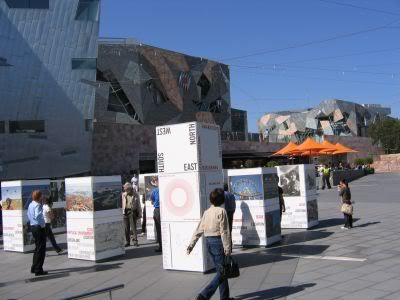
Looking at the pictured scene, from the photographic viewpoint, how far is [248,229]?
1262 cm

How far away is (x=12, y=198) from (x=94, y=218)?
411cm

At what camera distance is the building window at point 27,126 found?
3462 centimetres

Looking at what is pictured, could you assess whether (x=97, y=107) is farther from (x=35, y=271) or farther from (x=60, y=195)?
(x=35, y=271)

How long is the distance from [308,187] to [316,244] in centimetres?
354

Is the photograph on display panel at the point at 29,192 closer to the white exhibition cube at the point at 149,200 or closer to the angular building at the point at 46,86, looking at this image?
the white exhibition cube at the point at 149,200

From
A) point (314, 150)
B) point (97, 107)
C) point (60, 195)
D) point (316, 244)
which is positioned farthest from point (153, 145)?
point (316, 244)

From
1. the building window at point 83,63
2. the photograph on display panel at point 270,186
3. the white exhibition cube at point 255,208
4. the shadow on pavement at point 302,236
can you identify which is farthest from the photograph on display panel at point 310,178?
the building window at point 83,63

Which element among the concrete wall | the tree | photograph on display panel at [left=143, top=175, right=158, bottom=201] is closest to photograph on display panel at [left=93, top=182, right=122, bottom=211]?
photograph on display panel at [left=143, top=175, right=158, bottom=201]

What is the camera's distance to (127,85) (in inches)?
1818

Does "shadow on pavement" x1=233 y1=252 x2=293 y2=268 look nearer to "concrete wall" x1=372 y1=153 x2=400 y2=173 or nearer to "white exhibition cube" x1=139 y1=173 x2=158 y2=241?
"white exhibition cube" x1=139 y1=173 x2=158 y2=241

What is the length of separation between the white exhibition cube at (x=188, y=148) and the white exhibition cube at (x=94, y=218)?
258cm

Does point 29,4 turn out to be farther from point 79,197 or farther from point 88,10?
point 79,197

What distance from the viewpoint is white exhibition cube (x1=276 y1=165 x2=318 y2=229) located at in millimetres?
15070

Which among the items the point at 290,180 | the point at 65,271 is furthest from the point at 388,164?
the point at 65,271
